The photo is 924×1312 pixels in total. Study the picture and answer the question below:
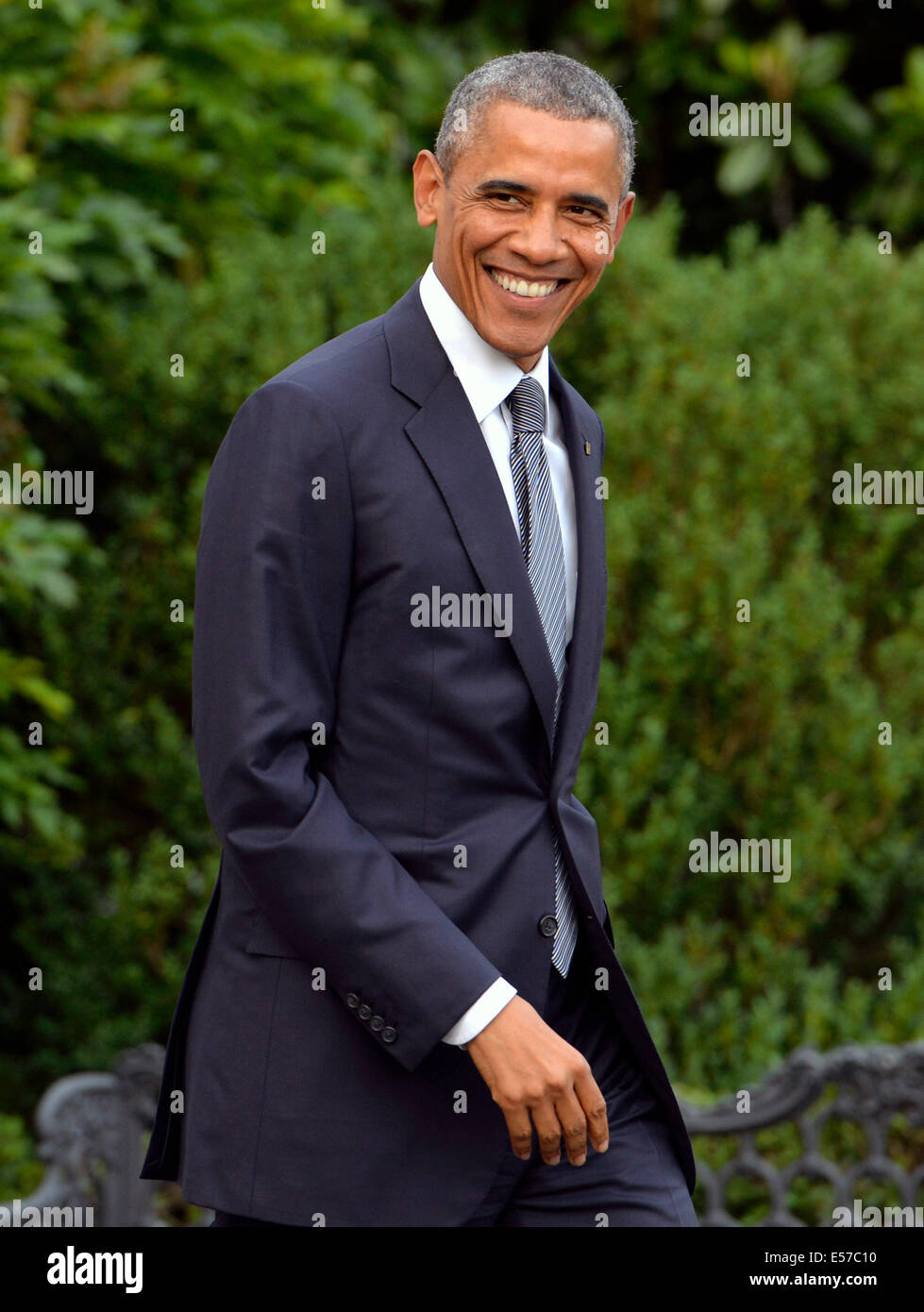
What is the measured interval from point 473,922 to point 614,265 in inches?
175

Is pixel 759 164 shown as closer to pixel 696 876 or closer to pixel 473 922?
pixel 696 876

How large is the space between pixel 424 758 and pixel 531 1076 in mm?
482

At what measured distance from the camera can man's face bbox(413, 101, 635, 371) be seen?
8.48ft

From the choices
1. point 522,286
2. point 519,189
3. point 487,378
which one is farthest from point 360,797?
point 519,189

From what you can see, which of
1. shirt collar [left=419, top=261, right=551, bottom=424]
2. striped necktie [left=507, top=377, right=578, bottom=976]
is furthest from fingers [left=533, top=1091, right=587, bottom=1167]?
shirt collar [left=419, top=261, right=551, bottom=424]

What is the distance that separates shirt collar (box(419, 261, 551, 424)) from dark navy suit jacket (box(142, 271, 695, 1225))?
0.06 meters

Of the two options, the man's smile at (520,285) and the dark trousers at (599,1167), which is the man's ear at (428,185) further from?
Answer: the dark trousers at (599,1167)

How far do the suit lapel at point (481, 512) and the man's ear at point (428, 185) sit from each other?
0.42ft

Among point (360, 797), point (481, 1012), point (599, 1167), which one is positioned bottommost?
point (599, 1167)

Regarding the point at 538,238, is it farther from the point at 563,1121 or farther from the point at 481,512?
the point at 563,1121

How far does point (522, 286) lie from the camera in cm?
265

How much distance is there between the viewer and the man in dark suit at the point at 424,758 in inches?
94.7

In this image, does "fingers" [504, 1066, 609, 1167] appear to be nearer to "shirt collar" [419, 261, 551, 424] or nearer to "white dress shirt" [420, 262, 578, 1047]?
"white dress shirt" [420, 262, 578, 1047]

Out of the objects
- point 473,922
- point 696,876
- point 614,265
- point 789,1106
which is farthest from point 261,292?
point 473,922
